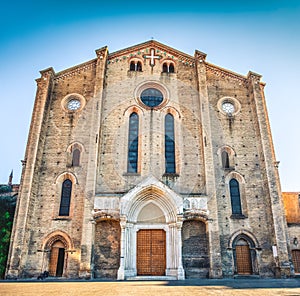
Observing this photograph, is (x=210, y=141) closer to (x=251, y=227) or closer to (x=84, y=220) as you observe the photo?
(x=251, y=227)

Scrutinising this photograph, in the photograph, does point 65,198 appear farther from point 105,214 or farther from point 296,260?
point 296,260

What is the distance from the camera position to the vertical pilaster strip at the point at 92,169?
1585 centimetres

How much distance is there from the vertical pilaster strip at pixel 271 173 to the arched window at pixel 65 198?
474 inches

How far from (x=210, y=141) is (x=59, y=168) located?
31.7ft

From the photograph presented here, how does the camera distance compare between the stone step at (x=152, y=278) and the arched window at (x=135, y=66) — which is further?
the arched window at (x=135, y=66)

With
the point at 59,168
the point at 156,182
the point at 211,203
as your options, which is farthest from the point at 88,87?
the point at 211,203

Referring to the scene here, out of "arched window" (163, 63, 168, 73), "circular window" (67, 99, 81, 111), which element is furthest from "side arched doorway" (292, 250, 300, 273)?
"circular window" (67, 99, 81, 111)

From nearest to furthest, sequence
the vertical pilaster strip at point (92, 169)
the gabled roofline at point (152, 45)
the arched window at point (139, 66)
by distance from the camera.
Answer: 1. the vertical pilaster strip at point (92, 169)
2. the arched window at point (139, 66)
3. the gabled roofline at point (152, 45)

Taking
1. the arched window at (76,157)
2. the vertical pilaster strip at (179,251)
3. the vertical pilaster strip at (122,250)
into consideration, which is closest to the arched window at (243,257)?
the vertical pilaster strip at (179,251)

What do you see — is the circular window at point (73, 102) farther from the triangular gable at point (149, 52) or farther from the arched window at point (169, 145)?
the arched window at point (169, 145)

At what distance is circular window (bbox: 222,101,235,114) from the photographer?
20703 millimetres

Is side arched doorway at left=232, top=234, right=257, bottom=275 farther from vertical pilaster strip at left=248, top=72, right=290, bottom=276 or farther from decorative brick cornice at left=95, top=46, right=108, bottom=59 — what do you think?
decorative brick cornice at left=95, top=46, right=108, bottom=59

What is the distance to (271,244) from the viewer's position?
17078mm

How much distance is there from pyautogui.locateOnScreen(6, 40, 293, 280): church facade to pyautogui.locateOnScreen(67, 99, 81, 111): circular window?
0.10 metres
